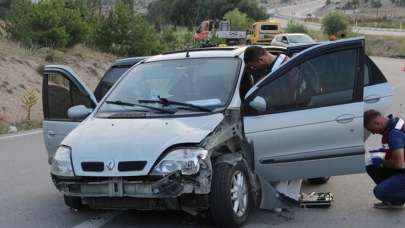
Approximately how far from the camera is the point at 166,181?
5449mm

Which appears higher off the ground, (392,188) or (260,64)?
(260,64)

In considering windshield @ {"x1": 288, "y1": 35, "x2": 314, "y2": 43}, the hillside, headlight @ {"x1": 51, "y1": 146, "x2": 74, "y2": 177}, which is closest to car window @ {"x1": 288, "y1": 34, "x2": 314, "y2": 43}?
windshield @ {"x1": 288, "y1": 35, "x2": 314, "y2": 43}

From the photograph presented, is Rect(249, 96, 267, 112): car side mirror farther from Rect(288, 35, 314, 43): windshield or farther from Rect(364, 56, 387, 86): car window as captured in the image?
Rect(288, 35, 314, 43): windshield

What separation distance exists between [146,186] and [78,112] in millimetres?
1796

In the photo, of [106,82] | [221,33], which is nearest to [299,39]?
[221,33]

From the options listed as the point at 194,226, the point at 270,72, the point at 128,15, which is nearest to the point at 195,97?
the point at 270,72

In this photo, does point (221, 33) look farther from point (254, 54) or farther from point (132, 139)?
point (132, 139)

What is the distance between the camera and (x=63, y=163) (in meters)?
5.80

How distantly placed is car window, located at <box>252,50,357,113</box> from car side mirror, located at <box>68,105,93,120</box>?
1891 millimetres

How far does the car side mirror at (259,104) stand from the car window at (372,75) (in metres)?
1.43

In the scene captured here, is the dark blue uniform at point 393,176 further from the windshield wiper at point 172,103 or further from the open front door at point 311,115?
the windshield wiper at point 172,103

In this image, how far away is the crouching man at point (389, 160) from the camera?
20.8ft

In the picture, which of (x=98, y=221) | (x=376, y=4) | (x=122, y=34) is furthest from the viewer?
(x=376, y=4)

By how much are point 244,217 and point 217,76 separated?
157 centimetres
